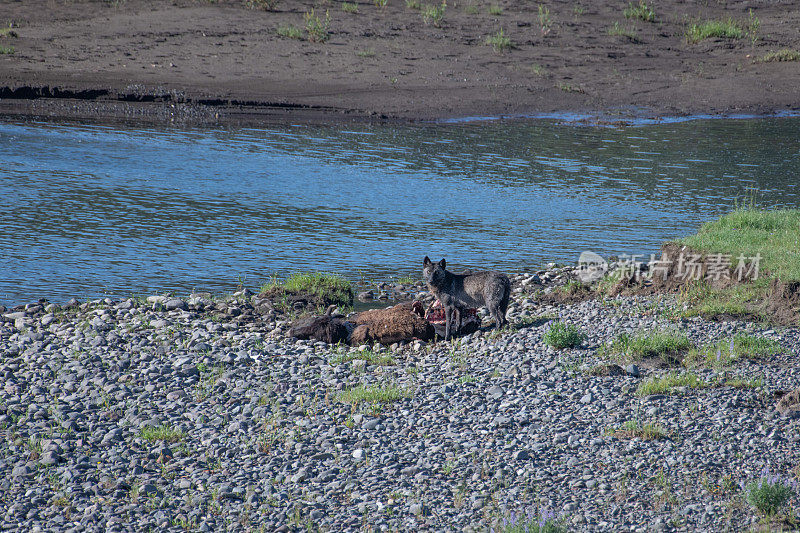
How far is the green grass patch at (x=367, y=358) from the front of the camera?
11086mm

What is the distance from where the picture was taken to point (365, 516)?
737 centimetres

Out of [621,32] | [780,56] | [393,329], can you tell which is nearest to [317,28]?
[621,32]

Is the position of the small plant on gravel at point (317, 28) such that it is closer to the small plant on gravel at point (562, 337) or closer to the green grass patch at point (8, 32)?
the green grass patch at point (8, 32)

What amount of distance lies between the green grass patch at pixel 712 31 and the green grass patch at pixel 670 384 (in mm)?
34504

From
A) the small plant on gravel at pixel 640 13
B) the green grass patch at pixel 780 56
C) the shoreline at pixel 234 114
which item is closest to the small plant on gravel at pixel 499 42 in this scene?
the shoreline at pixel 234 114

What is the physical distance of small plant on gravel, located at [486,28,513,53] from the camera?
37.0 metres

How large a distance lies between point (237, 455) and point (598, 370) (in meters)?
4.39

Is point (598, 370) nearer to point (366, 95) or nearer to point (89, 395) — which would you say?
point (89, 395)

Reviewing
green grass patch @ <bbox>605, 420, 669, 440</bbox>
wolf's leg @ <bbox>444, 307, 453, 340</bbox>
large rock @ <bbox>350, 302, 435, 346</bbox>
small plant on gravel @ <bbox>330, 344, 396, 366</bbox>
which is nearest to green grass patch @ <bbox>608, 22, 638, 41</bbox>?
wolf's leg @ <bbox>444, 307, 453, 340</bbox>

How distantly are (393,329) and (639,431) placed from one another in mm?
4435

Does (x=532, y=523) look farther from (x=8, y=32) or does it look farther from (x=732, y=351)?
(x=8, y=32)

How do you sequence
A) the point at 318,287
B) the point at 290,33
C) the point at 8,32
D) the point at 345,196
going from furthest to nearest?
1. the point at 290,33
2. the point at 8,32
3. the point at 345,196
4. the point at 318,287

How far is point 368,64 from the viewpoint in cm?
3459

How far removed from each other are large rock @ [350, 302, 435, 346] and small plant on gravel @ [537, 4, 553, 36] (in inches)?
1155
